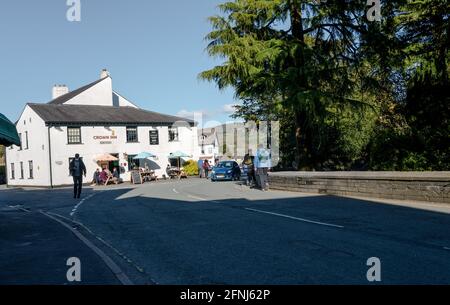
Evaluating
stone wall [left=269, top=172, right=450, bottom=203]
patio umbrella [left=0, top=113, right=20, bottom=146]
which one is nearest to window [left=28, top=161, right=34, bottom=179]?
stone wall [left=269, top=172, right=450, bottom=203]

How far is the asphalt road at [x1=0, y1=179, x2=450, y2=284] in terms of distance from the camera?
5812 millimetres

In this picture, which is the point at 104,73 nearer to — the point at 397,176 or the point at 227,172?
the point at 227,172

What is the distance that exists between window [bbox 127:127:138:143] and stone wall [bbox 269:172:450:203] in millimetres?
27672

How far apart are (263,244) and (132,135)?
38049 millimetres

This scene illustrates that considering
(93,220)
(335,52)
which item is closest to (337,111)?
(335,52)

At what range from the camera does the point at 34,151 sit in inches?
1636

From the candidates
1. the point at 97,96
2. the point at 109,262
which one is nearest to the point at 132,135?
the point at 97,96

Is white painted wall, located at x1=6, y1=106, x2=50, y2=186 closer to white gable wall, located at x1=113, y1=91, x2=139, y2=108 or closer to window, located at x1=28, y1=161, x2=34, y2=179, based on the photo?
window, located at x1=28, y1=161, x2=34, y2=179

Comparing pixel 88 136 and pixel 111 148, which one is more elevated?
pixel 88 136

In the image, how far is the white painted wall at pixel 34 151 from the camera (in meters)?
39.2

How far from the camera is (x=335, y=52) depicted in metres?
20.9
